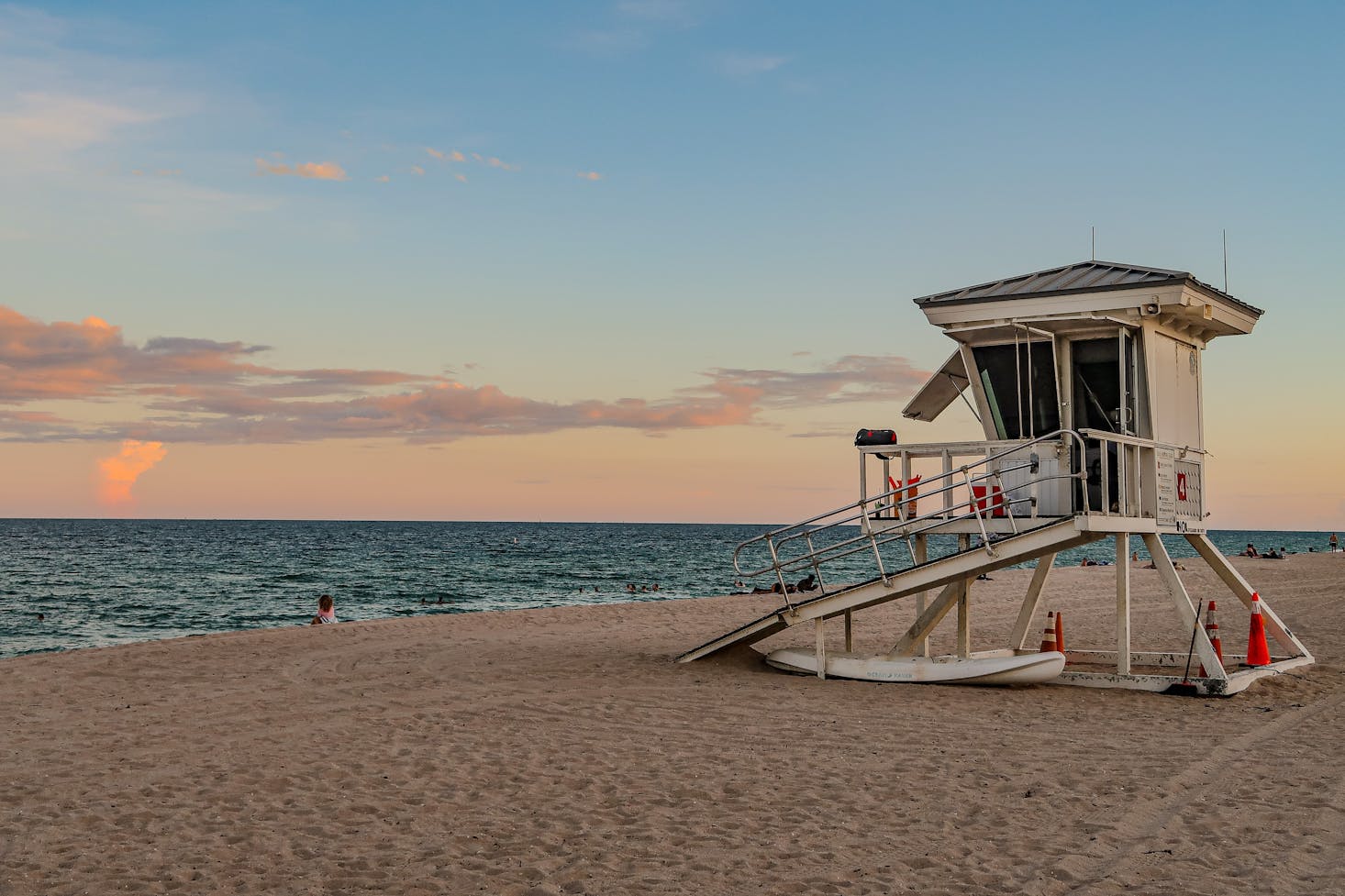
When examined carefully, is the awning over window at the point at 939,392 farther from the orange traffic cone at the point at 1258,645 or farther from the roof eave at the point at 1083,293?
the orange traffic cone at the point at 1258,645

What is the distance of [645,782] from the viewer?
958 cm

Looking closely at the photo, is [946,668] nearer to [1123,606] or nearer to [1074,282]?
[1123,606]

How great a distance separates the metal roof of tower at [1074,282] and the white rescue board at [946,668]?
14.9 ft

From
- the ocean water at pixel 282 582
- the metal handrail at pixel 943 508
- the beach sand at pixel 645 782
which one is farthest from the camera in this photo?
the ocean water at pixel 282 582

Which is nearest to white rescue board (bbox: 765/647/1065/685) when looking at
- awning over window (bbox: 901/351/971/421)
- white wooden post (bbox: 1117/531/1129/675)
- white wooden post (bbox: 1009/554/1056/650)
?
white wooden post (bbox: 1117/531/1129/675)

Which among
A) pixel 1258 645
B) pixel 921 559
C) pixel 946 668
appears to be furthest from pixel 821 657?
pixel 1258 645

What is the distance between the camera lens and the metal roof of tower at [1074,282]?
14.3 metres

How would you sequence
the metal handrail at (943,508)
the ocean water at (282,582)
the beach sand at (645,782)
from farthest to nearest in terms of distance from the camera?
the ocean water at (282,582), the metal handrail at (943,508), the beach sand at (645,782)

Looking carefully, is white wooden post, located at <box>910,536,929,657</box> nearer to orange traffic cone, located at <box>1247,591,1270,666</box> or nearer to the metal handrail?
the metal handrail

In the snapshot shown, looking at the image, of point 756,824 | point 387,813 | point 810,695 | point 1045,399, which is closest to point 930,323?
point 1045,399

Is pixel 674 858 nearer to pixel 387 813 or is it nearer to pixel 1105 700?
pixel 387 813

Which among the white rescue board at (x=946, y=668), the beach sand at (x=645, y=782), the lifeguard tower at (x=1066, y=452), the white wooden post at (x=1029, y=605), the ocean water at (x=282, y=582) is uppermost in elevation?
the lifeguard tower at (x=1066, y=452)

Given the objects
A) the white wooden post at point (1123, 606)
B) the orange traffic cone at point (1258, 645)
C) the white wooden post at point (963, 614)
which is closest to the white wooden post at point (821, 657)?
the white wooden post at point (963, 614)

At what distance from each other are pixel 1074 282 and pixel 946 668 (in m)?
5.23
